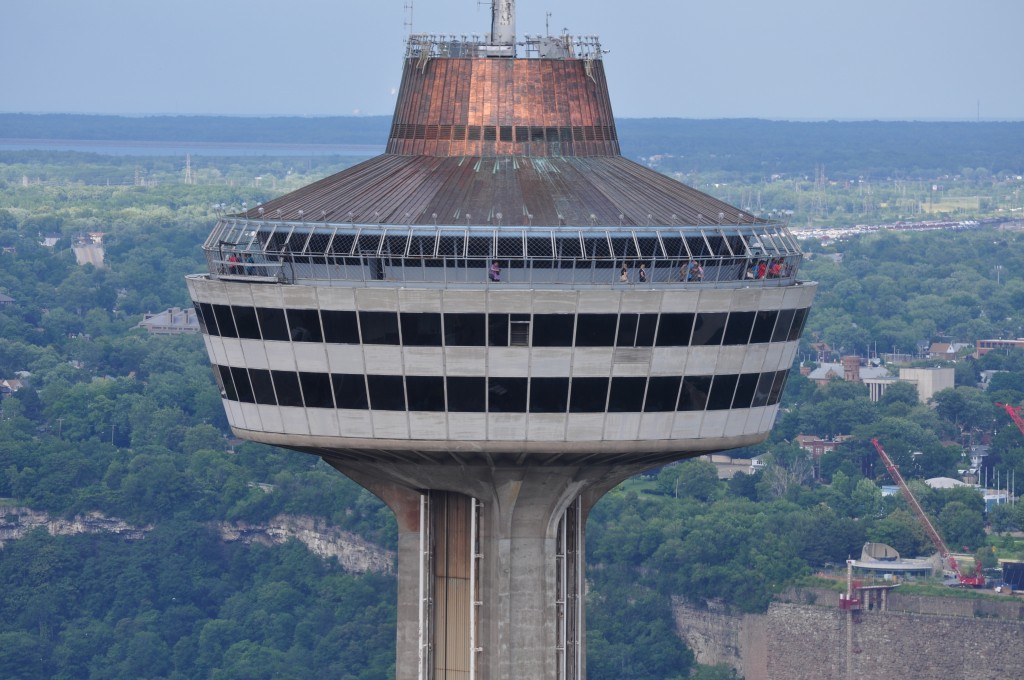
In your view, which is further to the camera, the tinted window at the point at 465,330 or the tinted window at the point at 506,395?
the tinted window at the point at 506,395

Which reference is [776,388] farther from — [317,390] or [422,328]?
[317,390]

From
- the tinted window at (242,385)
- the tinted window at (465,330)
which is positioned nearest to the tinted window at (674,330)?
the tinted window at (465,330)

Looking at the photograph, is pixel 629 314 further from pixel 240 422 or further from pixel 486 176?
pixel 240 422

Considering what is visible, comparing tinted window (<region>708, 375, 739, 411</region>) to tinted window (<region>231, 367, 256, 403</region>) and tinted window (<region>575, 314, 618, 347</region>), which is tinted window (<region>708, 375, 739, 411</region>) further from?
tinted window (<region>231, 367, 256, 403</region>)

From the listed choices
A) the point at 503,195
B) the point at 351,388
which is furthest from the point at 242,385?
the point at 503,195

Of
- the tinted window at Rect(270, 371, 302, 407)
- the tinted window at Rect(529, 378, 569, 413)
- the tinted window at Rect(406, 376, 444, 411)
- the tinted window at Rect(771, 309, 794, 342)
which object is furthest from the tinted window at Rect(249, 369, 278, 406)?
the tinted window at Rect(771, 309, 794, 342)

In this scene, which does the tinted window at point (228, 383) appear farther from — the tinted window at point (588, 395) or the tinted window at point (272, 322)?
the tinted window at point (588, 395)
